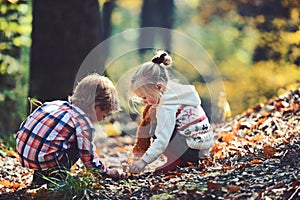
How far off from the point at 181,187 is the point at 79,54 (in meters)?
3.97

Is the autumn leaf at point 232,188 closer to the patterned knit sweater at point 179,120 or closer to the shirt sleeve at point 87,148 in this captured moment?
the patterned knit sweater at point 179,120

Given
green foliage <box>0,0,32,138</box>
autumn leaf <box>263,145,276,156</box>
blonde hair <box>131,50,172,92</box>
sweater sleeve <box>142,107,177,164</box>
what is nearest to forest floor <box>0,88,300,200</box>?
autumn leaf <box>263,145,276,156</box>

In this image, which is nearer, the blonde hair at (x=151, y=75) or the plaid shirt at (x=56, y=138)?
the plaid shirt at (x=56, y=138)

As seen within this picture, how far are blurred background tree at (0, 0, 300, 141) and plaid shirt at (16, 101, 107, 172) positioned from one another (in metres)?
3.19

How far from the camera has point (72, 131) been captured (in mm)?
4016

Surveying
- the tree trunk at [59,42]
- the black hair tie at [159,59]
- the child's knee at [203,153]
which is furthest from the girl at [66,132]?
the tree trunk at [59,42]

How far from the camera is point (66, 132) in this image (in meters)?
4.01

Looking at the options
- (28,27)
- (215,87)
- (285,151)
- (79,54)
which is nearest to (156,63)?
(285,151)

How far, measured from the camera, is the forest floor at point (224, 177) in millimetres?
3332

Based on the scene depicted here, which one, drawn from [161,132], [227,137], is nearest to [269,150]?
[161,132]

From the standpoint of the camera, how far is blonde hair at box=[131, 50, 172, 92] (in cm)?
424

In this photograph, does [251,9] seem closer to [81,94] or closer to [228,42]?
[228,42]

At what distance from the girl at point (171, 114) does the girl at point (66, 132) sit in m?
0.24

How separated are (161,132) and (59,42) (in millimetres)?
3352
